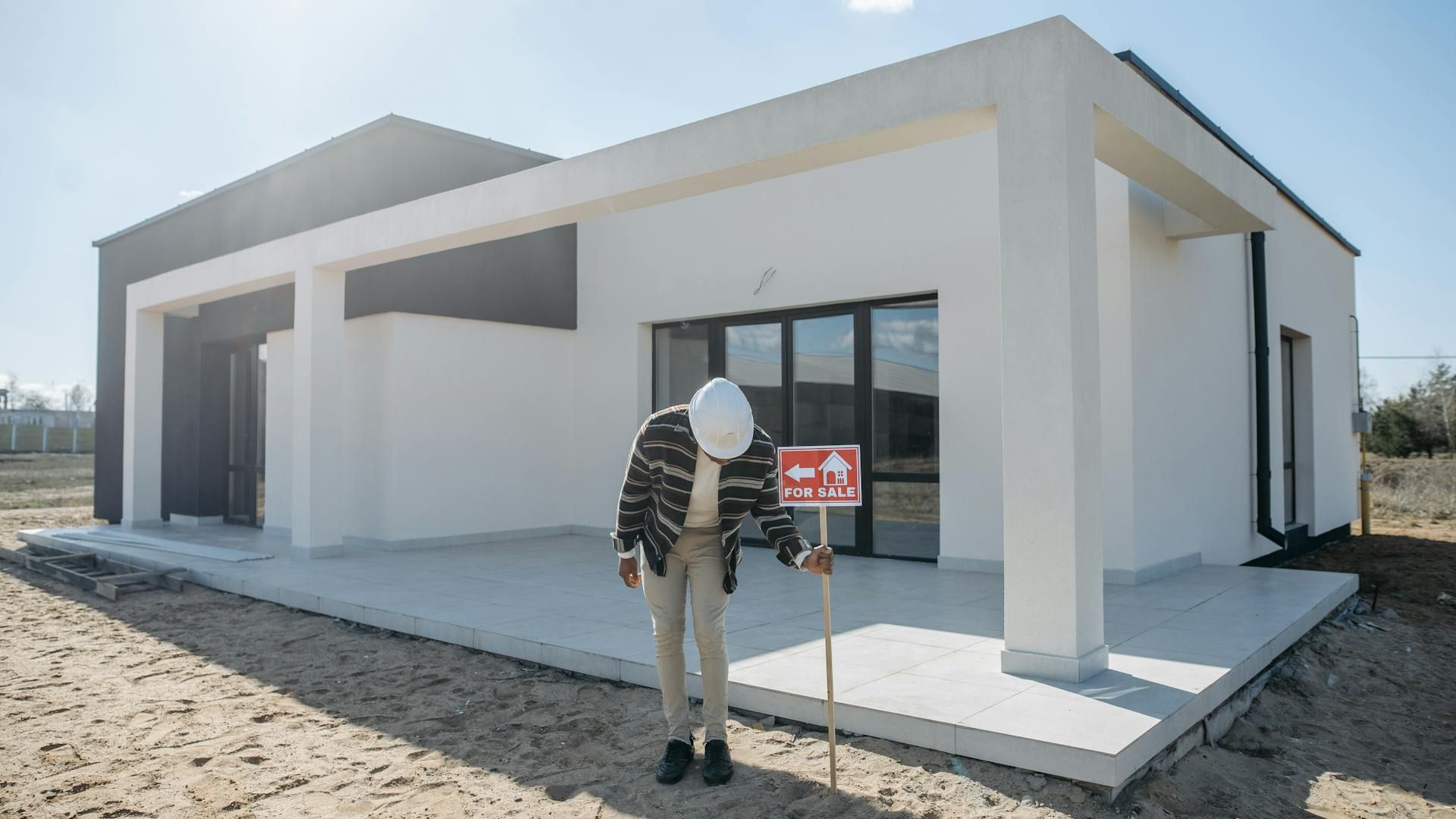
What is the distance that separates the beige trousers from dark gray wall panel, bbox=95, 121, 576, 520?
7173 millimetres

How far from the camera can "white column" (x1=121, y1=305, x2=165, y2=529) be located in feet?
37.4

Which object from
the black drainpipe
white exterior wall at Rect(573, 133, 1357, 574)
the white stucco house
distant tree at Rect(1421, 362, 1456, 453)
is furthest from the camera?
distant tree at Rect(1421, 362, 1456, 453)

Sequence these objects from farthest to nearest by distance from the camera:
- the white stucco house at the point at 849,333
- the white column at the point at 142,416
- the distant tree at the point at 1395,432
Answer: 1. the distant tree at the point at 1395,432
2. the white column at the point at 142,416
3. the white stucco house at the point at 849,333

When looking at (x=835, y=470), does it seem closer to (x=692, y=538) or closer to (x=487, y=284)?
(x=692, y=538)

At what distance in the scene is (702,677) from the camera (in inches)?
136

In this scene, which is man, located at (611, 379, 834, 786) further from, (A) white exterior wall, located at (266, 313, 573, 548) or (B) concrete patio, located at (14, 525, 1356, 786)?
(A) white exterior wall, located at (266, 313, 573, 548)

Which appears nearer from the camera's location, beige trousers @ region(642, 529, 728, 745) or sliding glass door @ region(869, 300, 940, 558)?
beige trousers @ region(642, 529, 728, 745)

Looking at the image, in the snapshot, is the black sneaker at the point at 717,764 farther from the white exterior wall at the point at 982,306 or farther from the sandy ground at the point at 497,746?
the white exterior wall at the point at 982,306

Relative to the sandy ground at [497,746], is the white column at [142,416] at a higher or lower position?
higher

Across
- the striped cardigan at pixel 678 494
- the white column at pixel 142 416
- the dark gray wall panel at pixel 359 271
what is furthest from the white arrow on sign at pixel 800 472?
the white column at pixel 142 416

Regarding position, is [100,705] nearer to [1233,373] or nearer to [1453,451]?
[1233,373]

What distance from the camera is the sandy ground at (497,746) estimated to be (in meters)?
3.28

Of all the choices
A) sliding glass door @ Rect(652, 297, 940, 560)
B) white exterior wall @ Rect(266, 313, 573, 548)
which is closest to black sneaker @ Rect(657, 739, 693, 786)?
sliding glass door @ Rect(652, 297, 940, 560)

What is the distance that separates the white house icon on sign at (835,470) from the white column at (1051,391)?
1.10 m
